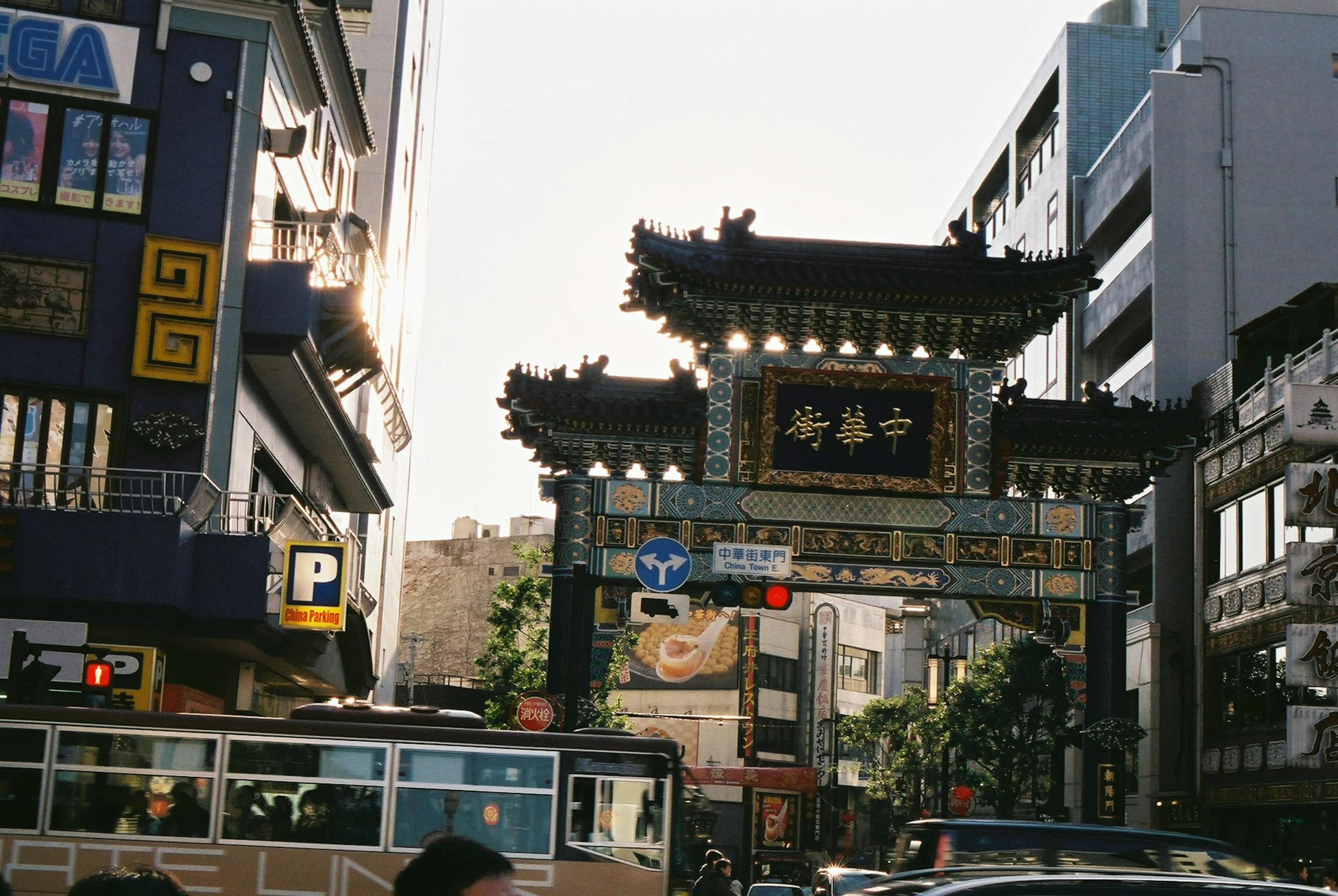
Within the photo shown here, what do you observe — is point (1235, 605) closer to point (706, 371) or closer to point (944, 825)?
point (706, 371)

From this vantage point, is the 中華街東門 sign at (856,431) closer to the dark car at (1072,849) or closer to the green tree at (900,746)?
the dark car at (1072,849)

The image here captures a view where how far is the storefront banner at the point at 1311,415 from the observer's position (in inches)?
820

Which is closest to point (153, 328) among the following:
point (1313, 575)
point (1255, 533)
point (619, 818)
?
point (619, 818)

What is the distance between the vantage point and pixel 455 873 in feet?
15.3

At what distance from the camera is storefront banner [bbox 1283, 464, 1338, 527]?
20.7 m

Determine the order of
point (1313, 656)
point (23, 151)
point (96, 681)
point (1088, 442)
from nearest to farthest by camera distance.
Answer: point (96, 681), point (1313, 656), point (23, 151), point (1088, 442)

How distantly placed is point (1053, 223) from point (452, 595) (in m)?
34.9

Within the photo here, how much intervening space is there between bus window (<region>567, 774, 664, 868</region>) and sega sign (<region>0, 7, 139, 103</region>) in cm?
1243

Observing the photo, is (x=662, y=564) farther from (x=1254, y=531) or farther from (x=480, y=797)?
(x=1254, y=531)

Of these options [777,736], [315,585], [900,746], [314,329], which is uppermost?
[314,329]

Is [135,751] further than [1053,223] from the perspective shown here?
No

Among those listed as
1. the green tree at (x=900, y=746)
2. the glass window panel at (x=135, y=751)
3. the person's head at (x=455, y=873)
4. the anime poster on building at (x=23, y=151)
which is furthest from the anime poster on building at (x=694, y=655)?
the person's head at (x=455, y=873)

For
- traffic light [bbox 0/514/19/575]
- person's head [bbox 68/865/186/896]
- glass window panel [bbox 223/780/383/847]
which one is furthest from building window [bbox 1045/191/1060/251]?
person's head [bbox 68/865/186/896]

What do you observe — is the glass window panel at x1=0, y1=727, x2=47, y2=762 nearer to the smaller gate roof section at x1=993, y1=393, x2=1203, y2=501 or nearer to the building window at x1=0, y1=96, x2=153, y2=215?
the building window at x1=0, y1=96, x2=153, y2=215
